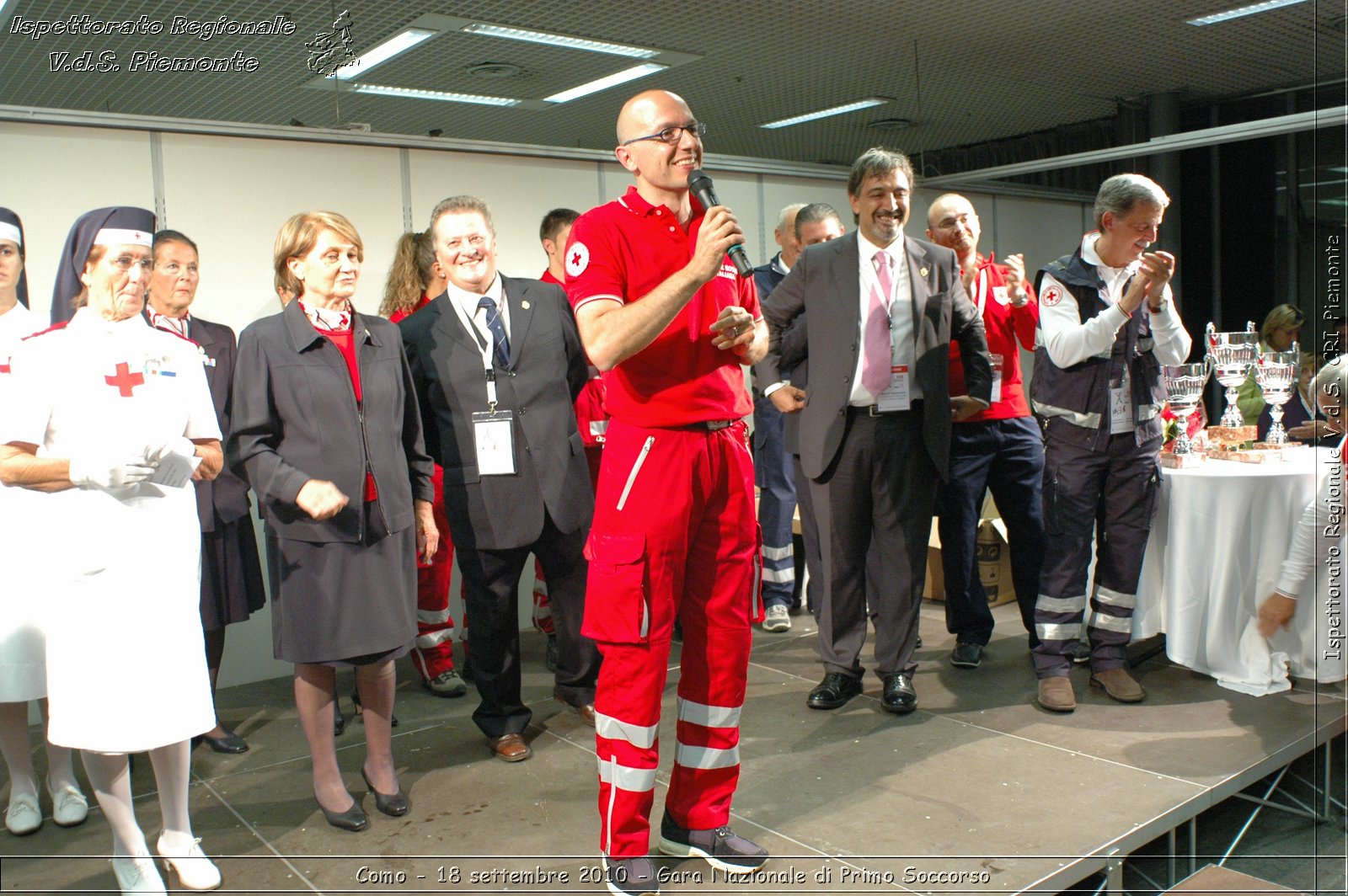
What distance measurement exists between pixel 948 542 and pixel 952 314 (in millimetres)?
893

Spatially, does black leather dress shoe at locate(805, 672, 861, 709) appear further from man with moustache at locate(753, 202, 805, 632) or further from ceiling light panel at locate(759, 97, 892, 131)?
ceiling light panel at locate(759, 97, 892, 131)

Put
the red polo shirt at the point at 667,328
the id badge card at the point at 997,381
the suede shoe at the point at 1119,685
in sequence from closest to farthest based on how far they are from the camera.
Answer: the red polo shirt at the point at 667,328 < the suede shoe at the point at 1119,685 < the id badge card at the point at 997,381

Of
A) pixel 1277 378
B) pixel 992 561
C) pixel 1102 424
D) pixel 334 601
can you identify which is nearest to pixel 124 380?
pixel 334 601

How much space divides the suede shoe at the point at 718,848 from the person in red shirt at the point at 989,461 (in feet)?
5.67

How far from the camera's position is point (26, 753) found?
260 cm

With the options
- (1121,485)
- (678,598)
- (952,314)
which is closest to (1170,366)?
(1121,485)

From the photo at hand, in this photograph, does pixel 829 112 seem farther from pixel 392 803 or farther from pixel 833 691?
pixel 392 803

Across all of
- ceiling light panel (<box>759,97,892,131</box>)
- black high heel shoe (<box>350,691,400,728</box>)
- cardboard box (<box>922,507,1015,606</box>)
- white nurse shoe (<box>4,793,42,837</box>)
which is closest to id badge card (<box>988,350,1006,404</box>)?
cardboard box (<box>922,507,1015,606</box>)

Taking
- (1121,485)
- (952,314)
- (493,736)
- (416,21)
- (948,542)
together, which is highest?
(416,21)

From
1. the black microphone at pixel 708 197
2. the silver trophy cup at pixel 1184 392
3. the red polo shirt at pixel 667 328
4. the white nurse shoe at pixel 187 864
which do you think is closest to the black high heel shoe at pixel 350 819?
the white nurse shoe at pixel 187 864

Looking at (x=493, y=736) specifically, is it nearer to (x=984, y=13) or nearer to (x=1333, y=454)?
(x=1333, y=454)

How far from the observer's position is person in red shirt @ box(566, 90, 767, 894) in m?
2.11

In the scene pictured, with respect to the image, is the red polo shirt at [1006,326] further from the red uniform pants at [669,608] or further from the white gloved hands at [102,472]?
the white gloved hands at [102,472]

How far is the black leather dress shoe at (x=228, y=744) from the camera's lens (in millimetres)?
3186
